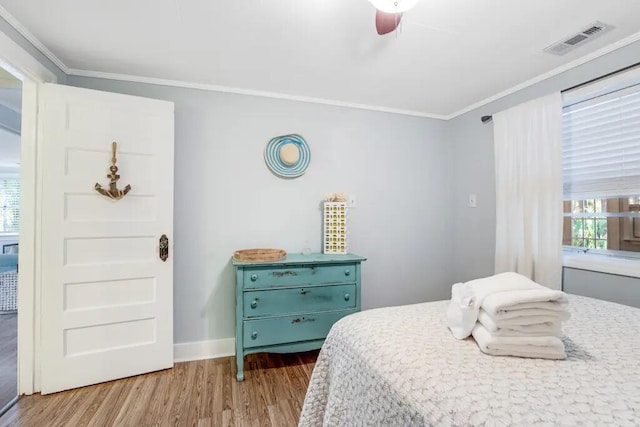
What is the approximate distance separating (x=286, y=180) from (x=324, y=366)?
5.59ft

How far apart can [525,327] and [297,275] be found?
4.88ft

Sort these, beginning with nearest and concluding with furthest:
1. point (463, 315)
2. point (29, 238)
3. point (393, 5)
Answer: point (463, 315), point (393, 5), point (29, 238)

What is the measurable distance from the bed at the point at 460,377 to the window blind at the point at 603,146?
3.19 ft

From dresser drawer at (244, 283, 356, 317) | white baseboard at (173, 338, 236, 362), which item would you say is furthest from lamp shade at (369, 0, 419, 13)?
white baseboard at (173, 338, 236, 362)

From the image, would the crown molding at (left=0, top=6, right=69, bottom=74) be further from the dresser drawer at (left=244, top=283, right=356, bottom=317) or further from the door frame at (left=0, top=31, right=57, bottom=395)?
the dresser drawer at (left=244, top=283, right=356, bottom=317)

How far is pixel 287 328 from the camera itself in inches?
87.0

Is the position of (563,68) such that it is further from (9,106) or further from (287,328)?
(9,106)

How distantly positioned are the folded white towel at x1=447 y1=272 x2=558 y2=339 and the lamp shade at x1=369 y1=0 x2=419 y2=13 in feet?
3.77

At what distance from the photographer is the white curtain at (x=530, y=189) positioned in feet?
7.10

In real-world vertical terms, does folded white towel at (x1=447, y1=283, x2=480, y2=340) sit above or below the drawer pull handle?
above

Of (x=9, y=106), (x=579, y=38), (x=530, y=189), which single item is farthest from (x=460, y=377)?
(x=9, y=106)

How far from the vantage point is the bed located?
2.36ft

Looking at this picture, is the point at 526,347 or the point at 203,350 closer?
the point at 526,347

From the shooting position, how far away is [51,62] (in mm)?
2059
